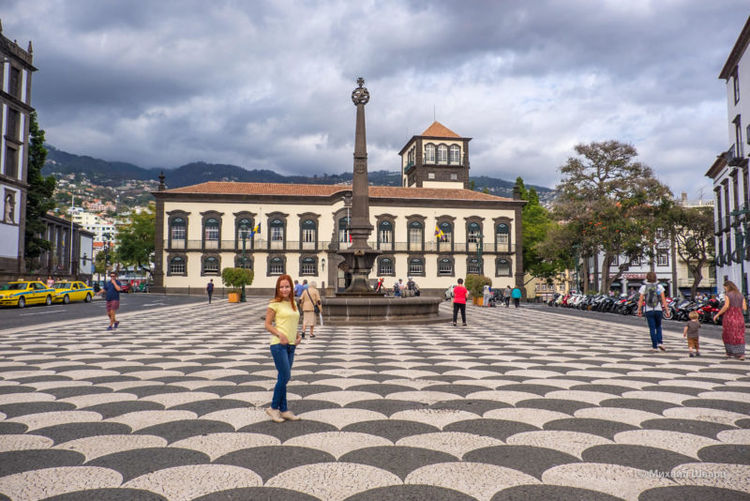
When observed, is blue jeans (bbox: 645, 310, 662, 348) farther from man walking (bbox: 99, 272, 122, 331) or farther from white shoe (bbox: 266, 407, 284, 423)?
man walking (bbox: 99, 272, 122, 331)

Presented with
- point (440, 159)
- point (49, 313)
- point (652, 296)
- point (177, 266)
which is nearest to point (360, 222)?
point (652, 296)

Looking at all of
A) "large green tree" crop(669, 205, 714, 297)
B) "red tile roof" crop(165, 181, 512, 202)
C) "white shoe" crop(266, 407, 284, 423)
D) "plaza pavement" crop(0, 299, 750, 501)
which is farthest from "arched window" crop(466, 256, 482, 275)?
"white shoe" crop(266, 407, 284, 423)

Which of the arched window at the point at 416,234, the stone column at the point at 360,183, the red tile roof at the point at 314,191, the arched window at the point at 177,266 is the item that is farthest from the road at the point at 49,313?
the arched window at the point at 416,234

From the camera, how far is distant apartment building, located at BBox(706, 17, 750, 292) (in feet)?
97.9

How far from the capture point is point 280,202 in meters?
53.3

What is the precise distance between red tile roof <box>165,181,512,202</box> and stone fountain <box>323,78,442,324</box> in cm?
3297

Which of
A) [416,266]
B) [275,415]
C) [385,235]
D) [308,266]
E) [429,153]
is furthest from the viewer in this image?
[429,153]

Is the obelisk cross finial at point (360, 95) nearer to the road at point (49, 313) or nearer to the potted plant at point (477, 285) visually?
the road at point (49, 313)

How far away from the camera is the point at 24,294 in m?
26.0

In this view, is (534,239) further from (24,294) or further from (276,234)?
(24,294)

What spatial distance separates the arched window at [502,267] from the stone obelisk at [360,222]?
38517 millimetres

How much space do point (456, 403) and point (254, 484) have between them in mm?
2747

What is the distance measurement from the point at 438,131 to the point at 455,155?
3.47 meters

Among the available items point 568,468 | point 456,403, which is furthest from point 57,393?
point 568,468
